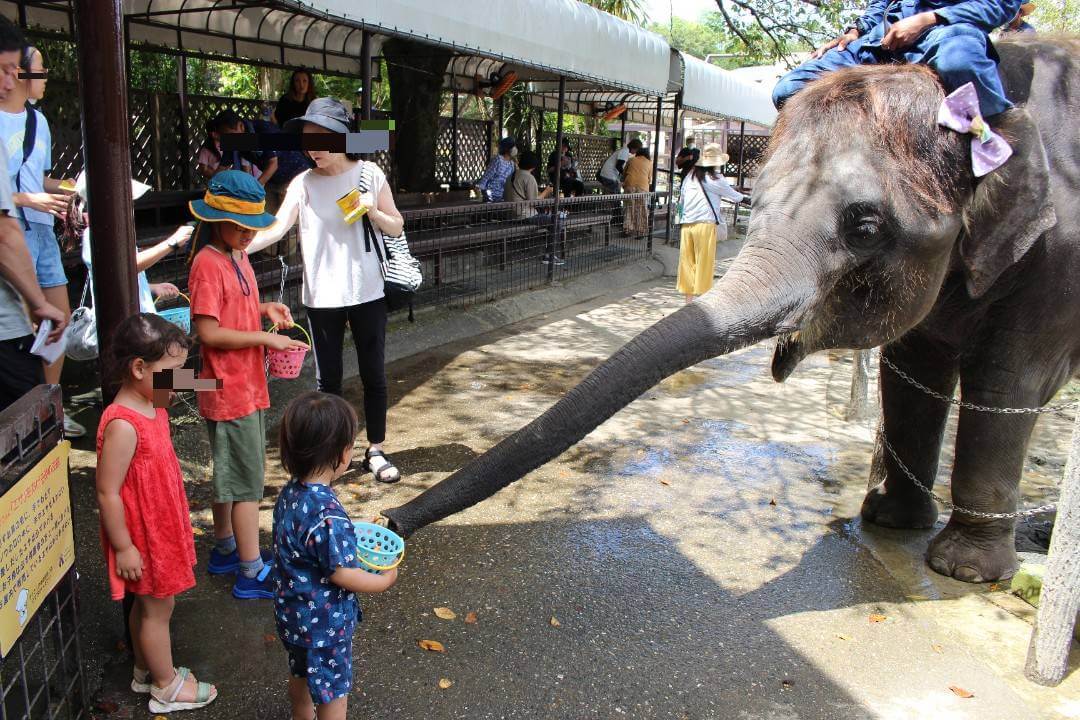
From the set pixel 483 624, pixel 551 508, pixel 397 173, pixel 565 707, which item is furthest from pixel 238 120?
pixel 565 707

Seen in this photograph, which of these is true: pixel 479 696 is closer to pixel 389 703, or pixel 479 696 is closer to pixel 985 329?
pixel 389 703

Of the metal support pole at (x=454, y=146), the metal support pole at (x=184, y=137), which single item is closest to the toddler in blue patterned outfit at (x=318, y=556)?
the metal support pole at (x=184, y=137)

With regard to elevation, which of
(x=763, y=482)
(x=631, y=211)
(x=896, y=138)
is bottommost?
(x=763, y=482)

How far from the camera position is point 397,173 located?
42.9 feet

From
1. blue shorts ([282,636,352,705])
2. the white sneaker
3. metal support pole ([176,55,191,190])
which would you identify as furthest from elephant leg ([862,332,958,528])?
metal support pole ([176,55,191,190])

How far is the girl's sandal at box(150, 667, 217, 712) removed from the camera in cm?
290

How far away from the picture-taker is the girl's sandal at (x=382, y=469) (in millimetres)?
4949

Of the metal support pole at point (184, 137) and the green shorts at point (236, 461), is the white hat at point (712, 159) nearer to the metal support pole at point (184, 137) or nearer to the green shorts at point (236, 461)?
the metal support pole at point (184, 137)

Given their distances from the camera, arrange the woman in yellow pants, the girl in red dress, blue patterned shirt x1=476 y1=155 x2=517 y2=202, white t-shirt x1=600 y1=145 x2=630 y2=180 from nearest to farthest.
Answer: the girl in red dress
the woman in yellow pants
blue patterned shirt x1=476 y1=155 x2=517 y2=202
white t-shirt x1=600 y1=145 x2=630 y2=180

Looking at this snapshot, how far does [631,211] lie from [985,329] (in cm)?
1049

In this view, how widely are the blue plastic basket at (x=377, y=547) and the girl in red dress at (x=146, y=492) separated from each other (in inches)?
29.7

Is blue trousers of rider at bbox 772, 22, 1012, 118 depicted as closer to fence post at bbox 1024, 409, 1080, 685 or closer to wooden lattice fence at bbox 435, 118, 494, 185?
fence post at bbox 1024, 409, 1080, 685

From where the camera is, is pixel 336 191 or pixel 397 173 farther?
pixel 397 173

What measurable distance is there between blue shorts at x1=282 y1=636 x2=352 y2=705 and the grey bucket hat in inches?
106
